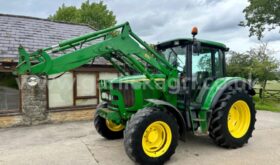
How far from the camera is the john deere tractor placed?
13.7 ft

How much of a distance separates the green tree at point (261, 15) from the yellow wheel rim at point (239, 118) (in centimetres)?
1650

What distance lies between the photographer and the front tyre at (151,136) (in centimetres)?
409

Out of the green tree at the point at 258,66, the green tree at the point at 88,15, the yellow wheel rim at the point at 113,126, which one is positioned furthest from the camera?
the green tree at the point at 88,15

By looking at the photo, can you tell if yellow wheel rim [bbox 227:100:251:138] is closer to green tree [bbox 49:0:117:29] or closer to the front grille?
the front grille

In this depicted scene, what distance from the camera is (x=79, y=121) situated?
353 inches

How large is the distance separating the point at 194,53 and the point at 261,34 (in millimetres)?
17633

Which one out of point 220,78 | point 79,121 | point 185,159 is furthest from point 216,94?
point 79,121

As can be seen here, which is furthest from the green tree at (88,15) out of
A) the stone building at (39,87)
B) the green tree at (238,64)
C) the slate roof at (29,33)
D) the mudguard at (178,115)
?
the mudguard at (178,115)

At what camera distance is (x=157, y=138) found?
4.47m

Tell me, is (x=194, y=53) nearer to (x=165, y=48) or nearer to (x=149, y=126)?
(x=165, y=48)

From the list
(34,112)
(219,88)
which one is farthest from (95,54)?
(34,112)

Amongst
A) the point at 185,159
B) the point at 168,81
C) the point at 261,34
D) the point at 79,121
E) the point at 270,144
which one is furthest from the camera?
the point at 261,34

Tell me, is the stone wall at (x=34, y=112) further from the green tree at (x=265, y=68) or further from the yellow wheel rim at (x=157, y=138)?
the green tree at (x=265, y=68)

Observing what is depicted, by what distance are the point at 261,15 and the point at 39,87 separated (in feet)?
59.3
